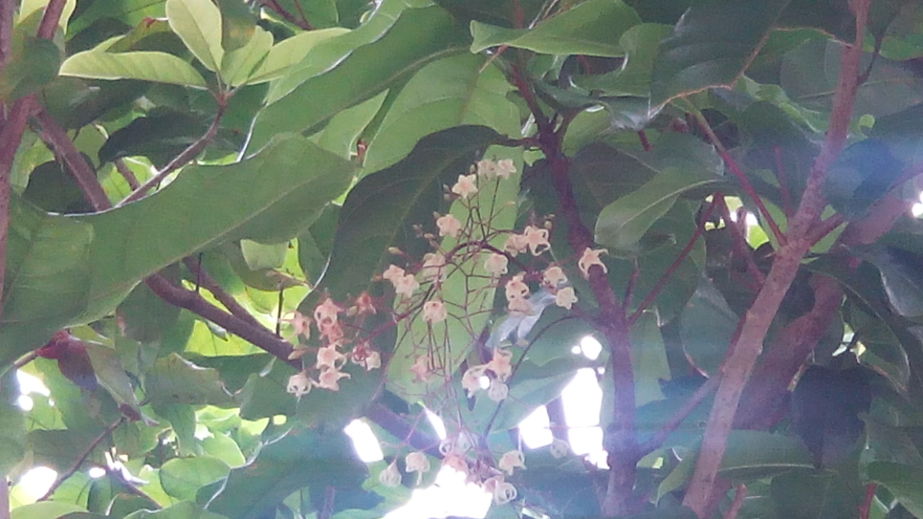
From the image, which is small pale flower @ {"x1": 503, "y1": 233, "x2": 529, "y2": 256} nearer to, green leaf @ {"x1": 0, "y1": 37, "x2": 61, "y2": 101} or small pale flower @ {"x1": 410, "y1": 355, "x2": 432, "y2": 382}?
small pale flower @ {"x1": 410, "y1": 355, "x2": 432, "y2": 382}

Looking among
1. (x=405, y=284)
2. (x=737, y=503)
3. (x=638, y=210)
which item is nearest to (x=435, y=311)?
(x=405, y=284)

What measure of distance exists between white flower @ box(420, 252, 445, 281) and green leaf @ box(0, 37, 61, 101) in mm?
242

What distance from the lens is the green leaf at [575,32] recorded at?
19.2 inches

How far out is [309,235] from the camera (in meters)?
0.80

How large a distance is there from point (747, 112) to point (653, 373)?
24 cm

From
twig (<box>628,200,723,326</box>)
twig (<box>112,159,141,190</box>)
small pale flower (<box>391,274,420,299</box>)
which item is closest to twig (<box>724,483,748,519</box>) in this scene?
twig (<box>628,200,723,326</box>)

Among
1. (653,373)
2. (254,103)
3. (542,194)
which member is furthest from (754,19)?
(254,103)

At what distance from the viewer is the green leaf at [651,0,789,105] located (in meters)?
0.47

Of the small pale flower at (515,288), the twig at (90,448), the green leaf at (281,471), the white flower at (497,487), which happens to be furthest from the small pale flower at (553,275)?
the twig at (90,448)

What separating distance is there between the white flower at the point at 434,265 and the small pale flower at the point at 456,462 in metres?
0.10

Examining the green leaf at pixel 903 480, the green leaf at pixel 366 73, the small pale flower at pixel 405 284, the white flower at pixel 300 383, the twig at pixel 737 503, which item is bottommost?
the twig at pixel 737 503

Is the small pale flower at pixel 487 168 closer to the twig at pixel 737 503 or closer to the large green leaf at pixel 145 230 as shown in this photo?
the large green leaf at pixel 145 230

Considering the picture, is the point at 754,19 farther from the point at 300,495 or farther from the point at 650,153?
the point at 300,495

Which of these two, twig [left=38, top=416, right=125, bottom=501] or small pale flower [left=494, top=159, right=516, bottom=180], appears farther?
twig [left=38, top=416, right=125, bottom=501]
